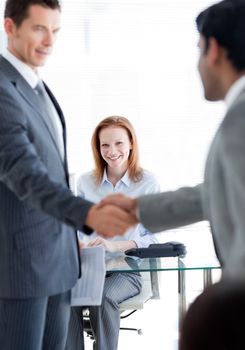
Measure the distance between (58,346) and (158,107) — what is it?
296 centimetres

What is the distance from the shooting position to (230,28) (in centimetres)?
145

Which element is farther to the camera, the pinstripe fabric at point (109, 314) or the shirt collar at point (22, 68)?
the pinstripe fabric at point (109, 314)

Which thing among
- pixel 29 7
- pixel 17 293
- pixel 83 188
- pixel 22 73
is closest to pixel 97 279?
pixel 17 293

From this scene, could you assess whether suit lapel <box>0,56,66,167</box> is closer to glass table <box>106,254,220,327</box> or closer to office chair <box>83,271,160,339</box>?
glass table <box>106,254,220,327</box>

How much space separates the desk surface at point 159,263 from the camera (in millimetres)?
2568

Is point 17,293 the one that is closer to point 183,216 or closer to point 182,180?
point 183,216

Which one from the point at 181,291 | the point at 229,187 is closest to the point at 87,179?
the point at 181,291

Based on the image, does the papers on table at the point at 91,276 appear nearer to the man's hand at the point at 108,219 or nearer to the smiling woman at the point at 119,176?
the man's hand at the point at 108,219

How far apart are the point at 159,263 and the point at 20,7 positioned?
1312mm

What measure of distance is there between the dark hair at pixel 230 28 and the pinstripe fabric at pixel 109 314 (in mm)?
1797

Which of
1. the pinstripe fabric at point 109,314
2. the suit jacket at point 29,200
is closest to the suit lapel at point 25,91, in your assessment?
the suit jacket at point 29,200

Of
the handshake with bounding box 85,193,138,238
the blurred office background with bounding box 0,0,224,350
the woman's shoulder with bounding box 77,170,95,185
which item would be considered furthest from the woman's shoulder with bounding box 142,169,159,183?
the handshake with bounding box 85,193,138,238

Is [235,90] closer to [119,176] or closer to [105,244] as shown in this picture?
[105,244]

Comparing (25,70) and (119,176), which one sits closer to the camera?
(25,70)
